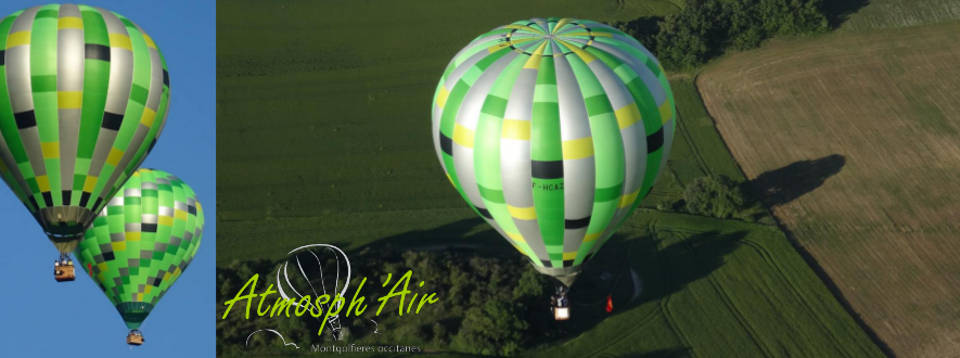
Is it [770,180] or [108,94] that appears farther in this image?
[770,180]

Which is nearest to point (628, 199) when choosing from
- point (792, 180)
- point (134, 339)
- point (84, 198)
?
point (84, 198)

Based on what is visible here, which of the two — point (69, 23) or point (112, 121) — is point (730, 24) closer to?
point (112, 121)

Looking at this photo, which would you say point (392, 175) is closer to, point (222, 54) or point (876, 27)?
point (222, 54)

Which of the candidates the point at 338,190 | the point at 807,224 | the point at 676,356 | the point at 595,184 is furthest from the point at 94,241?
the point at 807,224

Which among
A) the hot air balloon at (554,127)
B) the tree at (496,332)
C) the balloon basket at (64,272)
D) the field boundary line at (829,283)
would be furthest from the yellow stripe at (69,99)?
the field boundary line at (829,283)

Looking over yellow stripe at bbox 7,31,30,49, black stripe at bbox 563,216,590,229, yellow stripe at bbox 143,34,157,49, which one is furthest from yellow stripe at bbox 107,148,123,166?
black stripe at bbox 563,216,590,229
